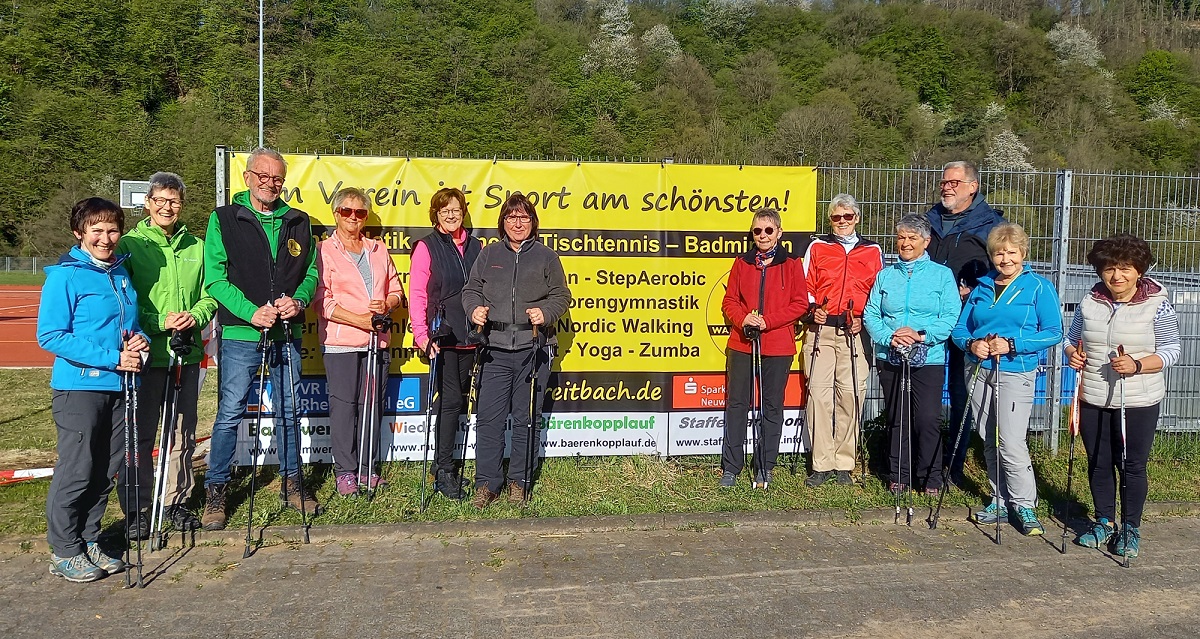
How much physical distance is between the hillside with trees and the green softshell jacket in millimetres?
36439

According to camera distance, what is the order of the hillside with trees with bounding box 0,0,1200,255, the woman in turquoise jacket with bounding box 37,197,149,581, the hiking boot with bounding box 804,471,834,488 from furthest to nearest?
the hillside with trees with bounding box 0,0,1200,255 → the hiking boot with bounding box 804,471,834,488 → the woman in turquoise jacket with bounding box 37,197,149,581

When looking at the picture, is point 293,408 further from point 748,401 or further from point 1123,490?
point 1123,490

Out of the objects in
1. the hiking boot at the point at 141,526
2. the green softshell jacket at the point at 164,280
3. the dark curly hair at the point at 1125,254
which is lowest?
the hiking boot at the point at 141,526

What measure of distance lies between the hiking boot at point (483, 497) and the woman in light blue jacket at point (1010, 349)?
3.31 m

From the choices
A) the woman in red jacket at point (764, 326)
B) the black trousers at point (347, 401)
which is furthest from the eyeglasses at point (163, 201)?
the woman in red jacket at point (764, 326)

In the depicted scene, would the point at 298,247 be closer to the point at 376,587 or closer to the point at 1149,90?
the point at 376,587

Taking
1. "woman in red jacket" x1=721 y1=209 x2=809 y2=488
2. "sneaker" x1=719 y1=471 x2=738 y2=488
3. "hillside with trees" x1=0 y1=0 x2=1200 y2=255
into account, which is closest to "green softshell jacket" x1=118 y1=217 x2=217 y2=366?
"woman in red jacket" x1=721 y1=209 x2=809 y2=488

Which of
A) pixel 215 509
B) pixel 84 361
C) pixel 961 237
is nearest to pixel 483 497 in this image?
pixel 215 509

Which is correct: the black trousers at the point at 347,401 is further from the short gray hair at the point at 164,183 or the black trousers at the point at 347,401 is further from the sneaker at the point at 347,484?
the short gray hair at the point at 164,183

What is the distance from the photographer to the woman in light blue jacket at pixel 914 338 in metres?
5.72

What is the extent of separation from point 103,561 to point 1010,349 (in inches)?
216

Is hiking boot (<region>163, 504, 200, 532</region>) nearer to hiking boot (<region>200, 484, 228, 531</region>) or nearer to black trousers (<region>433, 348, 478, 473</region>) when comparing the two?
hiking boot (<region>200, 484, 228, 531</region>)

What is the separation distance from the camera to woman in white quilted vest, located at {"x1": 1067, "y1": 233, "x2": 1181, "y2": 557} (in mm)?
4938

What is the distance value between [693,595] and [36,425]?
729cm
